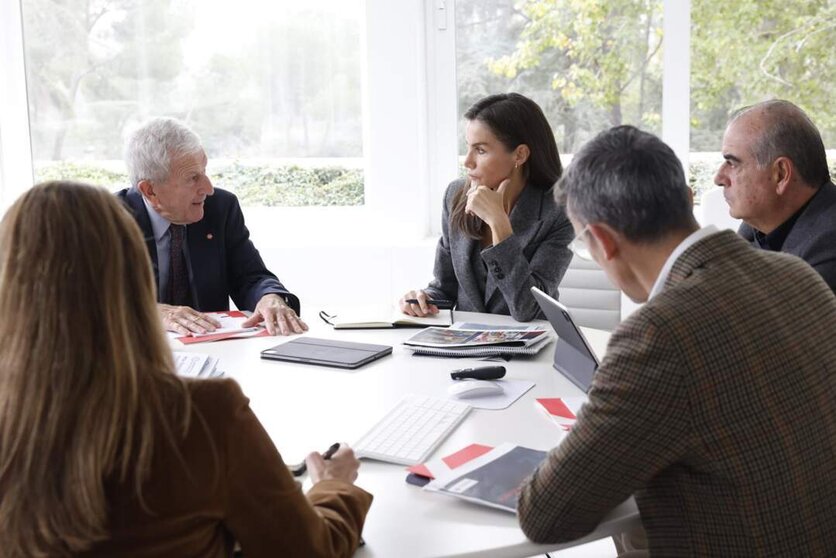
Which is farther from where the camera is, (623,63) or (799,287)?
(623,63)

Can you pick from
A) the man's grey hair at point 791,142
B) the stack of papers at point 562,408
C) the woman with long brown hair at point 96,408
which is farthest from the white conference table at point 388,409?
the man's grey hair at point 791,142

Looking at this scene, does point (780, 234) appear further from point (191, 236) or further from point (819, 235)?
point (191, 236)

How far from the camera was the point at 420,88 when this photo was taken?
4.25 metres

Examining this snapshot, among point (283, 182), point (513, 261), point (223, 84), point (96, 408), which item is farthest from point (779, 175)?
point (223, 84)

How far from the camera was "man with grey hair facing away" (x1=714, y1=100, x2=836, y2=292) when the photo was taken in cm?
250

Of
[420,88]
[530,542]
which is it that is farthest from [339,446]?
[420,88]

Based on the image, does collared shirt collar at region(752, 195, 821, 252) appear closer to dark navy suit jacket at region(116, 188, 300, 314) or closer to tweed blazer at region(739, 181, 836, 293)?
tweed blazer at region(739, 181, 836, 293)

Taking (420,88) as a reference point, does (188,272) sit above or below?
below

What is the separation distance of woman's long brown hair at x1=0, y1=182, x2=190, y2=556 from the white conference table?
1.45 ft

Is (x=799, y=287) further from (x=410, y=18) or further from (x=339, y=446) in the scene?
(x=410, y=18)

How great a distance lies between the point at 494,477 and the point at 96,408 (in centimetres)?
71

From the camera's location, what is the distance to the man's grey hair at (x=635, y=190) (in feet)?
4.69

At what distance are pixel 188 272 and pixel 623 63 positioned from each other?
2.24m

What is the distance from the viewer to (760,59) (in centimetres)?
411
